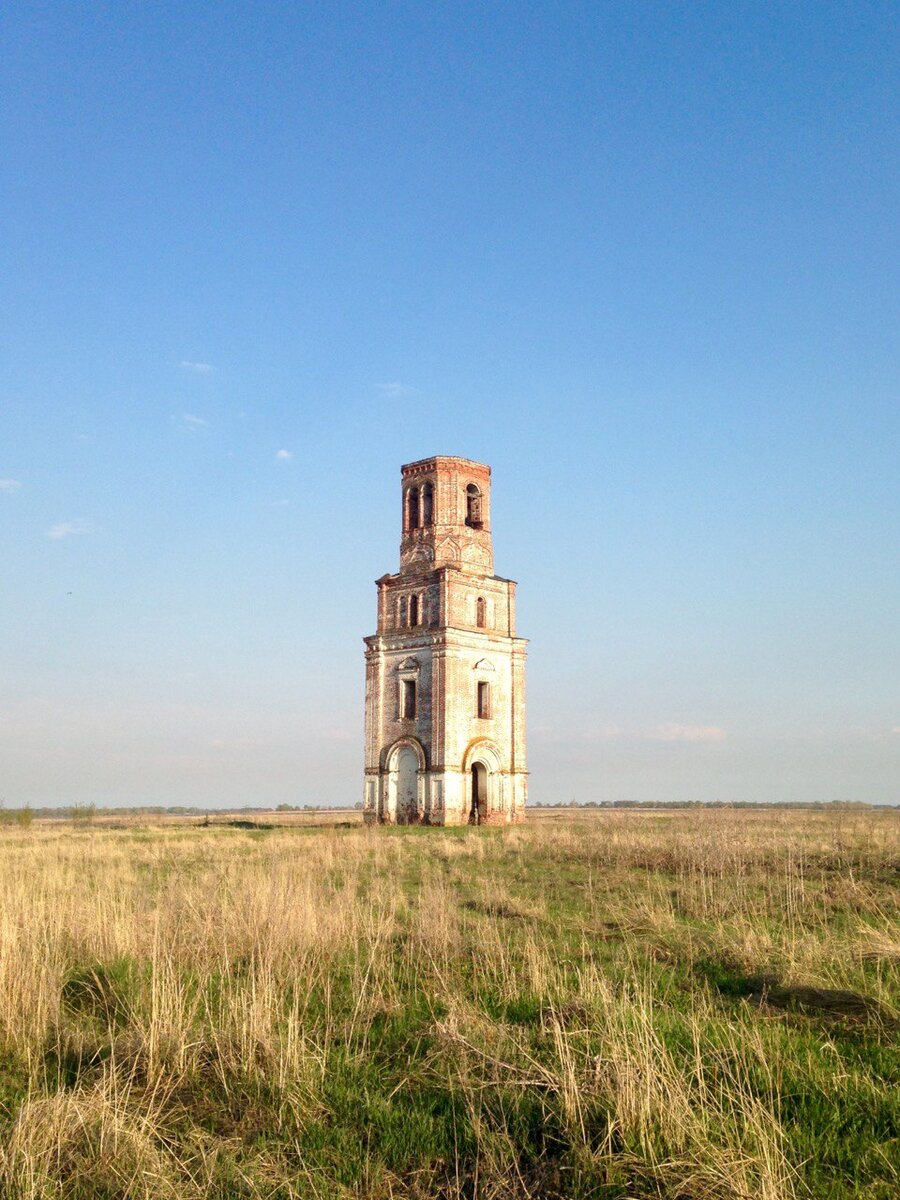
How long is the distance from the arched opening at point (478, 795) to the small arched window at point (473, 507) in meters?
9.68

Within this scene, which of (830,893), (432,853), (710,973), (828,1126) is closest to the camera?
(828,1126)

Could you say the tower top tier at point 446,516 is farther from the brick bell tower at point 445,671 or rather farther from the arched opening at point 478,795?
the arched opening at point 478,795

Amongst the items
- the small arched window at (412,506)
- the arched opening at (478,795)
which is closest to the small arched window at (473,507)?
the small arched window at (412,506)

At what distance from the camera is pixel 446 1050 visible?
17.6 ft

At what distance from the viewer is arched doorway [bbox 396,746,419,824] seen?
34031 millimetres

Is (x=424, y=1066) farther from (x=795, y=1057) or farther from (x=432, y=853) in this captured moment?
(x=432, y=853)

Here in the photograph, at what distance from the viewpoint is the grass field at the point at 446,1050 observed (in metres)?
4.06

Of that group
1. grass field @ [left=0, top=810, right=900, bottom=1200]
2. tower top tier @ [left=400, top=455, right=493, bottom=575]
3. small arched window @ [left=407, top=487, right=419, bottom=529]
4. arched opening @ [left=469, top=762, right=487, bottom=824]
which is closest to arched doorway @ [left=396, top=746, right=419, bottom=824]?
arched opening @ [left=469, top=762, right=487, bottom=824]

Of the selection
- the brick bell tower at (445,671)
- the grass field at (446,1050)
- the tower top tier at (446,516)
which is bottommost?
the grass field at (446,1050)

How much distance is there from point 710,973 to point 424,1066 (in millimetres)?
3268

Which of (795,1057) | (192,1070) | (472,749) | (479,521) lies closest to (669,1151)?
(795,1057)

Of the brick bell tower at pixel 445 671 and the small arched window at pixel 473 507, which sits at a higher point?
the small arched window at pixel 473 507

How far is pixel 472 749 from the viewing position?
1351 inches

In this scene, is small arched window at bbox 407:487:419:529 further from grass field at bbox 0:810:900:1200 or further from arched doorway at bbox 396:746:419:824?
grass field at bbox 0:810:900:1200
